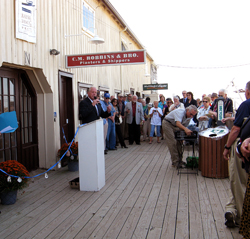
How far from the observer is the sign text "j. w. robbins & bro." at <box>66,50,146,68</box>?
659cm

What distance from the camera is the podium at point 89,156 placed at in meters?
4.95

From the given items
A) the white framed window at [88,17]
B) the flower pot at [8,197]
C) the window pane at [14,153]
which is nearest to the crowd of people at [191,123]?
the window pane at [14,153]

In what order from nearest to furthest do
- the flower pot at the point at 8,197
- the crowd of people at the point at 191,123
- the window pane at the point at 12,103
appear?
the crowd of people at the point at 191,123 → the flower pot at the point at 8,197 → the window pane at the point at 12,103

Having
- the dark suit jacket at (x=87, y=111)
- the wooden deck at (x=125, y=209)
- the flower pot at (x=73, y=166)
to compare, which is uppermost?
the dark suit jacket at (x=87, y=111)

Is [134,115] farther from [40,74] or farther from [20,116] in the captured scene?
[20,116]

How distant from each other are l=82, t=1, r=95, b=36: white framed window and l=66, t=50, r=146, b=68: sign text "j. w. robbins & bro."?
245cm

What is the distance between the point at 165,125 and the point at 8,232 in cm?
433

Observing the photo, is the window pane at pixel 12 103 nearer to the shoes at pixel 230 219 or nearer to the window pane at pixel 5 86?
the window pane at pixel 5 86

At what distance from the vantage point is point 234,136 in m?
3.41

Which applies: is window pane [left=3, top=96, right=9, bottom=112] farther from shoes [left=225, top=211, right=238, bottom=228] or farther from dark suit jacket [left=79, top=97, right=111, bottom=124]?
shoes [left=225, top=211, right=238, bottom=228]

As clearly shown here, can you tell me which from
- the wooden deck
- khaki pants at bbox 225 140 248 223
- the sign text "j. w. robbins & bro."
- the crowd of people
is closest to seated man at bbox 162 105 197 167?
the crowd of people

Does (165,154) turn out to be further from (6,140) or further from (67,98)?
(6,140)

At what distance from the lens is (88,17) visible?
970cm

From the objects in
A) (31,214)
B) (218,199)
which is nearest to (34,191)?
(31,214)
